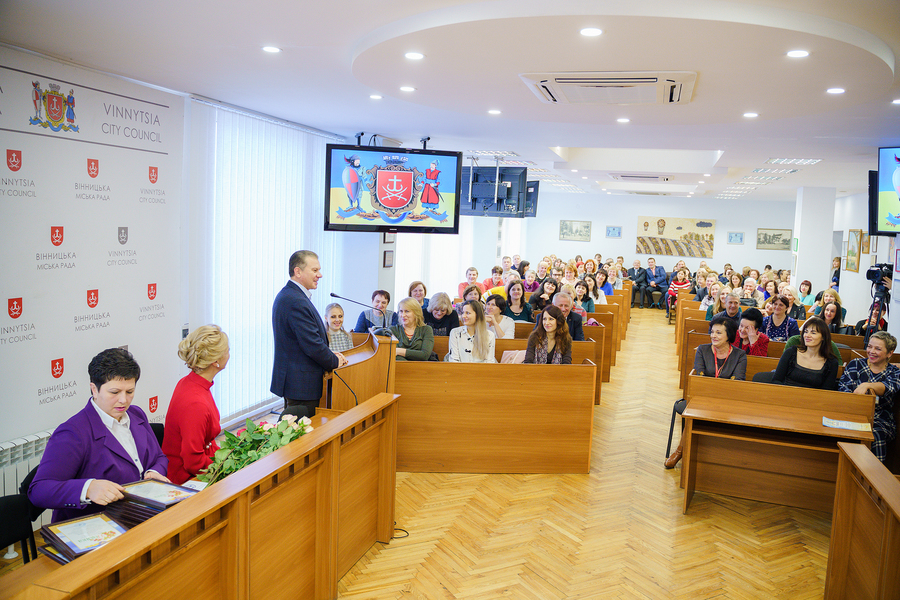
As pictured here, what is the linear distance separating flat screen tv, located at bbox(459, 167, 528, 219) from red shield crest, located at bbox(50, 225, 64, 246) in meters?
6.65

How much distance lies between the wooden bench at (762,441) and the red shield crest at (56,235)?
4.43 metres

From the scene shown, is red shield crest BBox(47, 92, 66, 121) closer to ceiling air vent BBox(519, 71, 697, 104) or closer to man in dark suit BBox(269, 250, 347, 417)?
man in dark suit BBox(269, 250, 347, 417)

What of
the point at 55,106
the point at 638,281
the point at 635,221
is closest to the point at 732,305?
the point at 55,106

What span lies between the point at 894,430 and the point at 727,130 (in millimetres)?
3059

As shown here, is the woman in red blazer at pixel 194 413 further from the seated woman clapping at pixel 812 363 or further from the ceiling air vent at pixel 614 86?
the seated woman clapping at pixel 812 363

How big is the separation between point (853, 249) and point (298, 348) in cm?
1403

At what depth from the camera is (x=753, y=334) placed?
249 inches

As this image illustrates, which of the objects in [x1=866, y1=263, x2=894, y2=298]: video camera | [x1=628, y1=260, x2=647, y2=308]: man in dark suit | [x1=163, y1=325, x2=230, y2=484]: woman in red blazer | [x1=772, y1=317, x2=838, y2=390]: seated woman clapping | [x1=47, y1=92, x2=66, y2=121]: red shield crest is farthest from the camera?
[x1=628, y1=260, x2=647, y2=308]: man in dark suit

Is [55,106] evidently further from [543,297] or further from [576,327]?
[543,297]

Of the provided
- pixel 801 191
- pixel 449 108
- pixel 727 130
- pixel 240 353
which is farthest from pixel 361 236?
pixel 801 191

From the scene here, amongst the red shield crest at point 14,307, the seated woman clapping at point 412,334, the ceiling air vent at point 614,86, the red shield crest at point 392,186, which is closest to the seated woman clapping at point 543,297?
→ the red shield crest at point 392,186

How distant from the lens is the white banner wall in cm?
389

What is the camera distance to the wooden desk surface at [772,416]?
4.24 metres

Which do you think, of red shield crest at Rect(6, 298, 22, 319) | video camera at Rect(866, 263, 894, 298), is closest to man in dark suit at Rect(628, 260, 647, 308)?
video camera at Rect(866, 263, 894, 298)
